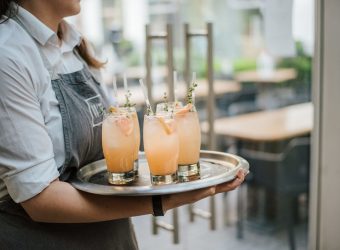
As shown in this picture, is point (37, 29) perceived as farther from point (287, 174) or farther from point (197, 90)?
point (197, 90)

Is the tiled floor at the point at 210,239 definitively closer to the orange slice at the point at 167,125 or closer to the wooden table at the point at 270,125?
the wooden table at the point at 270,125

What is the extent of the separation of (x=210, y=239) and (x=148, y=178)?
2115 millimetres

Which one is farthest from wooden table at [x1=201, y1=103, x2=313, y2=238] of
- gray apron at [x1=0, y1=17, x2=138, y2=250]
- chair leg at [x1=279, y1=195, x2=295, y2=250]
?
gray apron at [x1=0, y1=17, x2=138, y2=250]

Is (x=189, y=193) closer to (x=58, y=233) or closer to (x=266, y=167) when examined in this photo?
(x=58, y=233)

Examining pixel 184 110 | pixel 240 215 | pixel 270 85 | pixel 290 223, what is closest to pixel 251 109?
pixel 270 85

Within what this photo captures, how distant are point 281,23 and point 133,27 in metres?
4.95

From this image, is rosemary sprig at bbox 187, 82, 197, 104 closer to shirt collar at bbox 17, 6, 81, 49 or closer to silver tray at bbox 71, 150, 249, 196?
silver tray at bbox 71, 150, 249, 196

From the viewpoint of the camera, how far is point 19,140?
110 cm

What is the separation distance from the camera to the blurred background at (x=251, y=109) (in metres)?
2.76

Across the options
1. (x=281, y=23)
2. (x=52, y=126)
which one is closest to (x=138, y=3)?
(x=281, y=23)

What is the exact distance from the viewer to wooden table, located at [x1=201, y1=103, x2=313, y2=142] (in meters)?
3.43

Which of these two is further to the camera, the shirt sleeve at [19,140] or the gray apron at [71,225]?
the gray apron at [71,225]

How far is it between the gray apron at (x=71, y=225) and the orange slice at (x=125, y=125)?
107 millimetres

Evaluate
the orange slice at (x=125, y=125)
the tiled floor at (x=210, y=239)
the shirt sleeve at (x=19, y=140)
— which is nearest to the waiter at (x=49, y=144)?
the shirt sleeve at (x=19, y=140)
